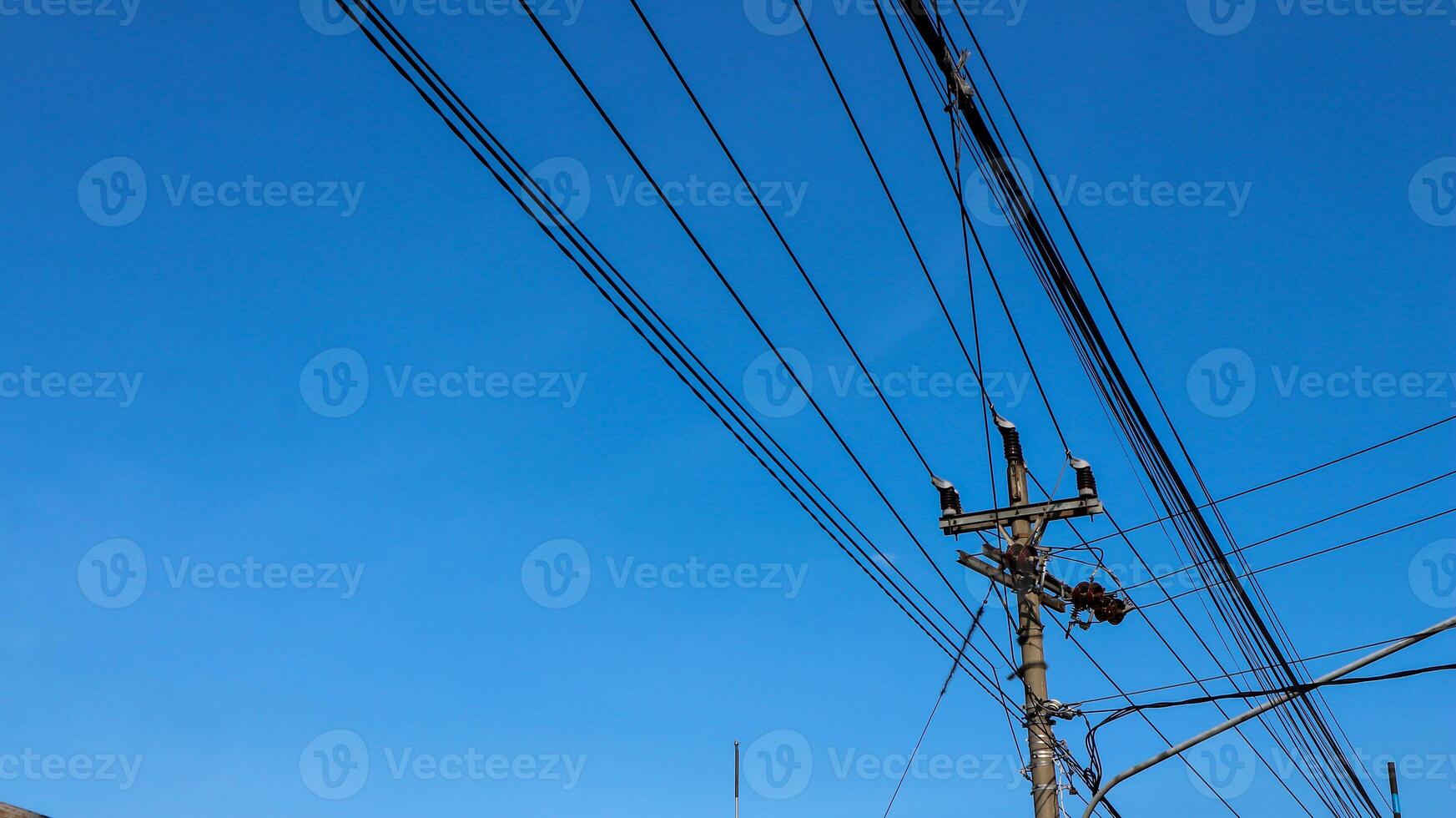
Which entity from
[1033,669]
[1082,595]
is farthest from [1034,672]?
[1082,595]

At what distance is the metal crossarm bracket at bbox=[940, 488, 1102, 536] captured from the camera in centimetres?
1644

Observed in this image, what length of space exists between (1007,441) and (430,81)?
10943 millimetres

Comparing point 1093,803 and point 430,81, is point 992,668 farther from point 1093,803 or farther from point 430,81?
Answer: point 430,81

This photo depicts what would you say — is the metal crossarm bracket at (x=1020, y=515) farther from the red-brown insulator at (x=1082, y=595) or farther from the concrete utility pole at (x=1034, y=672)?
the red-brown insulator at (x=1082, y=595)

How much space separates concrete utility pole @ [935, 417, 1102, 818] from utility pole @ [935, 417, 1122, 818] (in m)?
0.01

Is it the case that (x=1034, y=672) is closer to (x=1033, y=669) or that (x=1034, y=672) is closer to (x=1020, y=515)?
(x=1033, y=669)

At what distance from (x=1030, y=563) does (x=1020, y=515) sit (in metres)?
0.68

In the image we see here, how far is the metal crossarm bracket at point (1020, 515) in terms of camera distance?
16438 millimetres

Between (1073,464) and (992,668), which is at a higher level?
(1073,464)

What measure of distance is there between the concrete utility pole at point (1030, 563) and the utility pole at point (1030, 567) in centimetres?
1

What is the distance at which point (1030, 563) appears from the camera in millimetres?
16391

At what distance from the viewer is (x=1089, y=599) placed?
1678 cm

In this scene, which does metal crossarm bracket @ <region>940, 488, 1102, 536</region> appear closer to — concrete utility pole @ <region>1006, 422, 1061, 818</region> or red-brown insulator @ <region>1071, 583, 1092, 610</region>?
concrete utility pole @ <region>1006, 422, 1061, 818</region>

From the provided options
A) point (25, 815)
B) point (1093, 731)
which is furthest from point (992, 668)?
point (25, 815)
